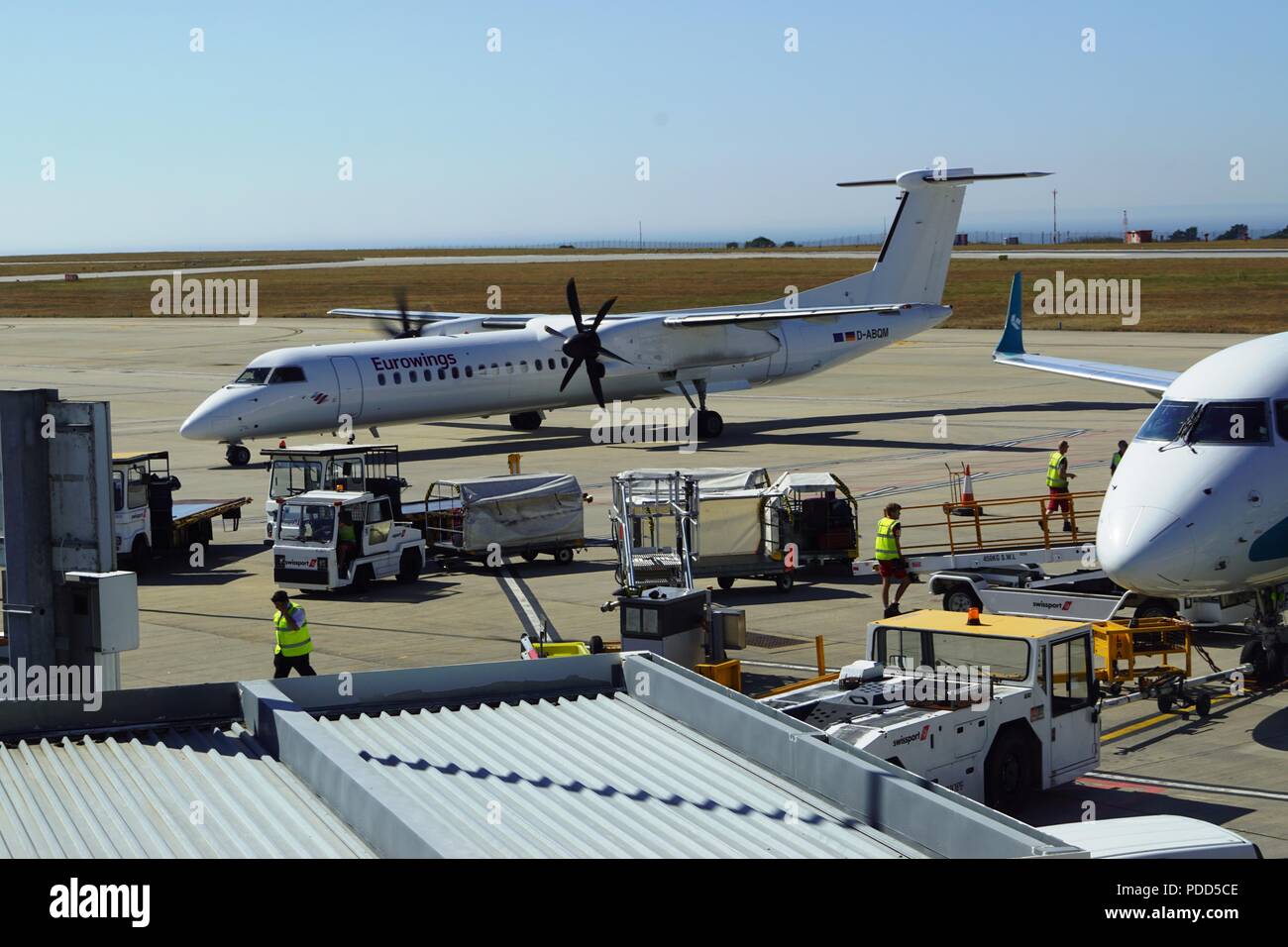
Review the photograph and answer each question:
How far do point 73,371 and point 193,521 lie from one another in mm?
44119

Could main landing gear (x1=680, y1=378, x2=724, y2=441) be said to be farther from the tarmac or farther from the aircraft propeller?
the aircraft propeller

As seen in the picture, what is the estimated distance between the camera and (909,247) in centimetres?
5056

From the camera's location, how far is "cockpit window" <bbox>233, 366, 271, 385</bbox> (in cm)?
3934

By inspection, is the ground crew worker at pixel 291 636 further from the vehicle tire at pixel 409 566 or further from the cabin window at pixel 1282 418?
the cabin window at pixel 1282 418

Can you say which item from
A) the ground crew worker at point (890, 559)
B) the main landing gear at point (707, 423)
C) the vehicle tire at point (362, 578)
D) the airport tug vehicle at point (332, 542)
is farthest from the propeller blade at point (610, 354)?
the ground crew worker at point (890, 559)

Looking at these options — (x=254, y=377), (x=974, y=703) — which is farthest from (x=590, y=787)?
(x=254, y=377)

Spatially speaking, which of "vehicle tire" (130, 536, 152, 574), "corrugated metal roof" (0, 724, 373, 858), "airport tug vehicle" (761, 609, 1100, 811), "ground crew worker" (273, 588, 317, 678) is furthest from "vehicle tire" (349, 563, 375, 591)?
"corrugated metal roof" (0, 724, 373, 858)

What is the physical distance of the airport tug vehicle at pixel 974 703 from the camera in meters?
14.3

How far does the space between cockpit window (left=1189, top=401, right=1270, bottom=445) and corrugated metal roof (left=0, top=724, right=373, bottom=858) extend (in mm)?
12289

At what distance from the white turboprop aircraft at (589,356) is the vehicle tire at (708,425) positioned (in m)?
0.04

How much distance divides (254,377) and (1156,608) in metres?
25.6

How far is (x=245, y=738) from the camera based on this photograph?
1077 cm

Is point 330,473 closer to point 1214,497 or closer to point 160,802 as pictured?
point 1214,497

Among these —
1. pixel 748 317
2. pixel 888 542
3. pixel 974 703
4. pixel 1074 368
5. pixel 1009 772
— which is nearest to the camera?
pixel 974 703
